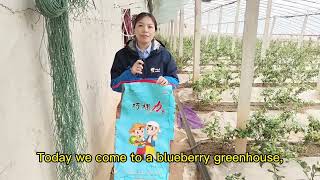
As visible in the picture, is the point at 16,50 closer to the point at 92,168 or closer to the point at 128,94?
the point at 128,94

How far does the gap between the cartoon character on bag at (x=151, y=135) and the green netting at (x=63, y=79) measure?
629 millimetres

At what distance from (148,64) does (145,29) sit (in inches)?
10.1

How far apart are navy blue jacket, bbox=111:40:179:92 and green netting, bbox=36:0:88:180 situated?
73 centimetres

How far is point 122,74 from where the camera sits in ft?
7.65

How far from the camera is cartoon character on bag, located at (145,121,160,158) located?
2.27 metres

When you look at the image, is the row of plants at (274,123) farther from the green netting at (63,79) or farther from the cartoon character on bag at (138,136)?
the green netting at (63,79)

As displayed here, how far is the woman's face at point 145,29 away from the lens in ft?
7.49

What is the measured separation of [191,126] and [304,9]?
31.1 ft

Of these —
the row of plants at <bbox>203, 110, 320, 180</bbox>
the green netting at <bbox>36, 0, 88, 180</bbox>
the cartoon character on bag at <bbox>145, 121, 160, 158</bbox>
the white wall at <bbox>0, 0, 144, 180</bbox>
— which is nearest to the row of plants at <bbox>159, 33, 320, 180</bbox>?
the row of plants at <bbox>203, 110, 320, 180</bbox>

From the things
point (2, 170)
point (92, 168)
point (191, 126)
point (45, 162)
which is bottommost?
point (191, 126)

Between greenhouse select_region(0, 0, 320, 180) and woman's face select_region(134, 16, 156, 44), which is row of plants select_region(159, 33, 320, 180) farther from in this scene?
woman's face select_region(134, 16, 156, 44)

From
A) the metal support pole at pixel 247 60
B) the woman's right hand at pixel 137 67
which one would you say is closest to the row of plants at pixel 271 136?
the metal support pole at pixel 247 60

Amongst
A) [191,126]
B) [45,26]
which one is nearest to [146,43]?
[45,26]

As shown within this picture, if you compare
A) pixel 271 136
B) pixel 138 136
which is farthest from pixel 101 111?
pixel 271 136
